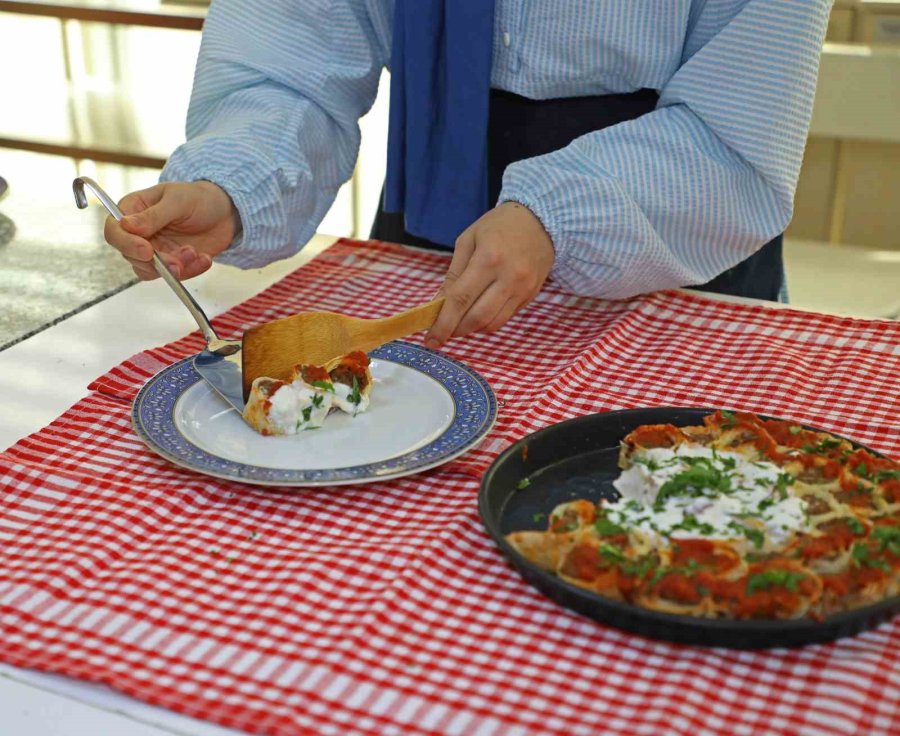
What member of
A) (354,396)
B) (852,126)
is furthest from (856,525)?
(852,126)

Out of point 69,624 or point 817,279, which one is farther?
point 817,279

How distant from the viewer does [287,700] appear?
702 millimetres

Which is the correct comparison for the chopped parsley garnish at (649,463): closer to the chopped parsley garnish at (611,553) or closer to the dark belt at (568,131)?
the chopped parsley garnish at (611,553)

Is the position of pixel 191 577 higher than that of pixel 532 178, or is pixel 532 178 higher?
pixel 532 178

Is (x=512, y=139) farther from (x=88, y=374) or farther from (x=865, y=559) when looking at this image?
(x=865, y=559)

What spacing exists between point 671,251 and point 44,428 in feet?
2.40

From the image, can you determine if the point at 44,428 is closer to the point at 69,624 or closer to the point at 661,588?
the point at 69,624

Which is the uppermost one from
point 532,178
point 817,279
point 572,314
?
point 532,178

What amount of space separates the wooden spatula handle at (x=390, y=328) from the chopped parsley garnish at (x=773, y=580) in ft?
1.63

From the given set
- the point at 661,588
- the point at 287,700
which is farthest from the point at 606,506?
the point at 287,700

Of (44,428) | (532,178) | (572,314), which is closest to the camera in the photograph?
(44,428)

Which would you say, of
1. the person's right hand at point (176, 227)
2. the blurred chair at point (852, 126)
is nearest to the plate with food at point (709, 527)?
the person's right hand at point (176, 227)

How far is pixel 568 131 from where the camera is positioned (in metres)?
1.47

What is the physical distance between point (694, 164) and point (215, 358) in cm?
59
